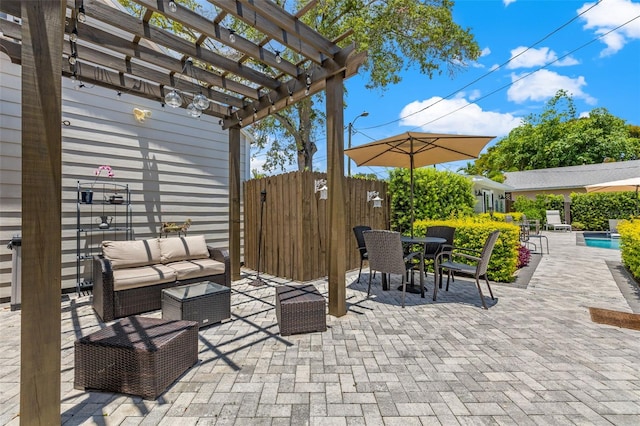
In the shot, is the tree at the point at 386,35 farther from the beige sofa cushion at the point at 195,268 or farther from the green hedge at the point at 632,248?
the green hedge at the point at 632,248

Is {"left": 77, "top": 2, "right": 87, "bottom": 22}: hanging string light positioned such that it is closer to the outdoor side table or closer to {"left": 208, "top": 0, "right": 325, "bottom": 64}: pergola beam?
{"left": 208, "top": 0, "right": 325, "bottom": 64}: pergola beam

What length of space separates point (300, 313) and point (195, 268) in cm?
176

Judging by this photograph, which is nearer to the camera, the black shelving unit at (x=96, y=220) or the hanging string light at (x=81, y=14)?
the hanging string light at (x=81, y=14)

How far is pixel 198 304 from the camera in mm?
3057

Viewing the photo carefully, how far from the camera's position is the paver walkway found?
1.81 meters

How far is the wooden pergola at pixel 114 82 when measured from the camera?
1.54 meters

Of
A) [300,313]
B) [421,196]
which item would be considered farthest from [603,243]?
[300,313]

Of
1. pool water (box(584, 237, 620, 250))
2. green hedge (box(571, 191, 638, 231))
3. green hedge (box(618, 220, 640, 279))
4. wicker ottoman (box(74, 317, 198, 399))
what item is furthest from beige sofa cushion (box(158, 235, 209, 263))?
green hedge (box(571, 191, 638, 231))

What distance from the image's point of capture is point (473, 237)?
525 cm

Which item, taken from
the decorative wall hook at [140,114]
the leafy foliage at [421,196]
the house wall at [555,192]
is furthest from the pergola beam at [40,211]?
the house wall at [555,192]

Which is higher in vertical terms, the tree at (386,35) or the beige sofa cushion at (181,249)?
the tree at (386,35)

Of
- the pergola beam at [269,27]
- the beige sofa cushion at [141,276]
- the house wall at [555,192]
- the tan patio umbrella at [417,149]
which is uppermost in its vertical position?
the pergola beam at [269,27]

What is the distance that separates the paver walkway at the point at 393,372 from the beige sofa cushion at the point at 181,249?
106 centimetres

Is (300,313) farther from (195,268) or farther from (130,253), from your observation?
(130,253)
